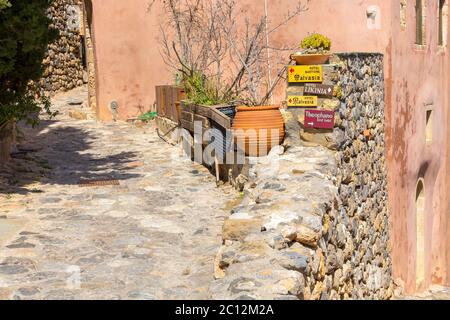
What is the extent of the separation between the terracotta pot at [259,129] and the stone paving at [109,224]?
0.82m

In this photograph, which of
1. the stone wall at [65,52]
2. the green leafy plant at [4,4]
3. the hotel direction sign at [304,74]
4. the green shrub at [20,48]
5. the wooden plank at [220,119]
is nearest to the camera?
the green leafy plant at [4,4]

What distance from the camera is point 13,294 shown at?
4832mm

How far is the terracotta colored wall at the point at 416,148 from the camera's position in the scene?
10.9m

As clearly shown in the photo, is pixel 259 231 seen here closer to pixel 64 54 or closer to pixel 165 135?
pixel 165 135

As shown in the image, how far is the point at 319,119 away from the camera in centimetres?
738

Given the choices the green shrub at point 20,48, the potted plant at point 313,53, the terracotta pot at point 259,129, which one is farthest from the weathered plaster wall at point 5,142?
the potted plant at point 313,53

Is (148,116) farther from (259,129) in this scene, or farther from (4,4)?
(4,4)

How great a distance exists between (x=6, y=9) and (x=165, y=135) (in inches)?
224

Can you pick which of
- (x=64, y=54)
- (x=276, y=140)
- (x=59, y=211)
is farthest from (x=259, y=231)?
(x=64, y=54)

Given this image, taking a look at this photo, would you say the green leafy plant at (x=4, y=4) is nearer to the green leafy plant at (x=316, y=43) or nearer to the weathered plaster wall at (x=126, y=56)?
the green leafy plant at (x=316, y=43)

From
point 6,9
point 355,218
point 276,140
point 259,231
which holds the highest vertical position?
point 6,9

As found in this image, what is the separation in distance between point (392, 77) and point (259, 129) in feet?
13.2

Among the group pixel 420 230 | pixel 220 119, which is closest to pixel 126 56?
pixel 220 119

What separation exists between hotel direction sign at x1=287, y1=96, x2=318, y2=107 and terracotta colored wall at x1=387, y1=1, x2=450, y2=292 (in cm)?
323
